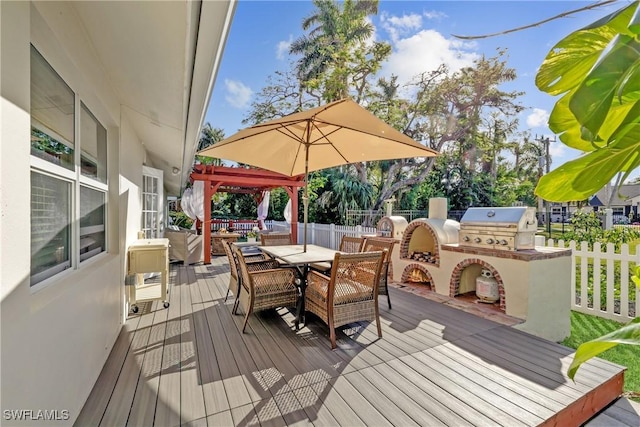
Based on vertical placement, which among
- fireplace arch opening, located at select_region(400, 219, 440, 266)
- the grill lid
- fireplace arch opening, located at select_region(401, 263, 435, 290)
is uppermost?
the grill lid

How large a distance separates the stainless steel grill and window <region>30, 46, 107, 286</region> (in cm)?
452

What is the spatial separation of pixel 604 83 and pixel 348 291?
277 cm

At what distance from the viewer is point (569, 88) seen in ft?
2.21

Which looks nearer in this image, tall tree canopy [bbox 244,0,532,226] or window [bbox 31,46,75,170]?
window [bbox 31,46,75,170]

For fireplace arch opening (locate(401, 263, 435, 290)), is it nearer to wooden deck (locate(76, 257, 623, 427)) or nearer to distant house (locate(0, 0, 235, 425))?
wooden deck (locate(76, 257, 623, 427))

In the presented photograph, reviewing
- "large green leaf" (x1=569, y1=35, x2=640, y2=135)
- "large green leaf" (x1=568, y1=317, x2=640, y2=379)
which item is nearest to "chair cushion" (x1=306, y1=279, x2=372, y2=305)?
"large green leaf" (x1=568, y1=317, x2=640, y2=379)

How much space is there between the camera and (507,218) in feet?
12.3

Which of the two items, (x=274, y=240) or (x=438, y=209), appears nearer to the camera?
(x=438, y=209)

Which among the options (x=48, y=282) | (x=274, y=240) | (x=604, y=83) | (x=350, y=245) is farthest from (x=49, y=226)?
(x=274, y=240)

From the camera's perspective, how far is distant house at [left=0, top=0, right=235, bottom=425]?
3.85 ft

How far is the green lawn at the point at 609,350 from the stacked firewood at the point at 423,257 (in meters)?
1.92

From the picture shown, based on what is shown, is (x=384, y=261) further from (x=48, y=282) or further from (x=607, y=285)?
(x=607, y=285)

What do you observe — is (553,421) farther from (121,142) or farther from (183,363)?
(121,142)

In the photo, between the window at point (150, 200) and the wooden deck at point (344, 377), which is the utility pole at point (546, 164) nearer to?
the wooden deck at point (344, 377)
